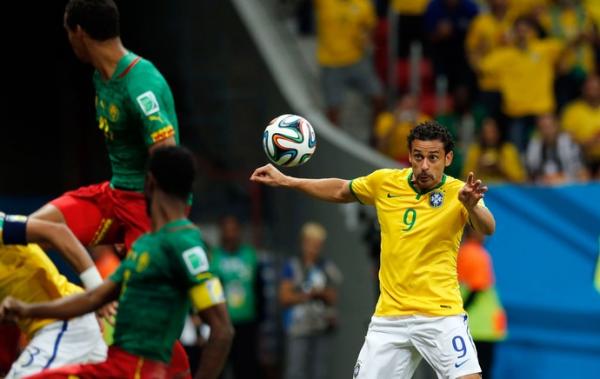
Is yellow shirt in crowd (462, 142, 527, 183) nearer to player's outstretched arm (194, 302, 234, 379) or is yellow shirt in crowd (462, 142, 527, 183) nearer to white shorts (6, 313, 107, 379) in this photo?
white shorts (6, 313, 107, 379)


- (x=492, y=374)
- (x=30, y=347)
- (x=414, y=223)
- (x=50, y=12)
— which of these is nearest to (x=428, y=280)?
(x=414, y=223)

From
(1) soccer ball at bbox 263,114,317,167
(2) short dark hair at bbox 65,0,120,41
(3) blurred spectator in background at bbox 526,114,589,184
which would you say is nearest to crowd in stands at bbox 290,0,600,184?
(3) blurred spectator in background at bbox 526,114,589,184

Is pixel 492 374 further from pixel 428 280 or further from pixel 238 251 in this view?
pixel 428 280

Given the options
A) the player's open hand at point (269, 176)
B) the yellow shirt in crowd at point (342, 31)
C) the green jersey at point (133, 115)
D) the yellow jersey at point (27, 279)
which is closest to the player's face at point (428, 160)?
the player's open hand at point (269, 176)

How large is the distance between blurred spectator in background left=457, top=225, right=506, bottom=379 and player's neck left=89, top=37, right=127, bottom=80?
540 centimetres

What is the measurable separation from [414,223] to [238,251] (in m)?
7.03

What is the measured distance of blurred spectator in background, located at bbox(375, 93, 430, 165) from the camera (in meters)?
16.8

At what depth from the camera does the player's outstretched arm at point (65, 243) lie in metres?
8.06

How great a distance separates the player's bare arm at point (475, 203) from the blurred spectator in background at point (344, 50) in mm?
9145

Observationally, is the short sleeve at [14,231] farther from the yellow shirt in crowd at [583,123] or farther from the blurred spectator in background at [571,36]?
the blurred spectator in background at [571,36]

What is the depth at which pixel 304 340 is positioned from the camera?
16.0 m

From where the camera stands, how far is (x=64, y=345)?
8734mm

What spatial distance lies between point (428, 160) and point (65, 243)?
252cm

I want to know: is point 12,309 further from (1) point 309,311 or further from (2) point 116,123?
(1) point 309,311
